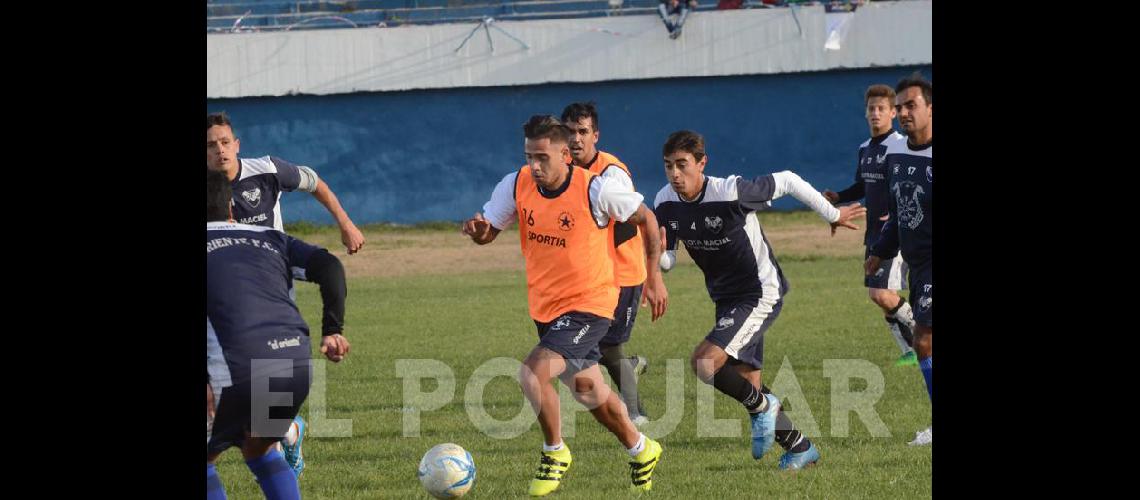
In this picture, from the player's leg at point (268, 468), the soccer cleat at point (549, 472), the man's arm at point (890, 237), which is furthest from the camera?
the man's arm at point (890, 237)

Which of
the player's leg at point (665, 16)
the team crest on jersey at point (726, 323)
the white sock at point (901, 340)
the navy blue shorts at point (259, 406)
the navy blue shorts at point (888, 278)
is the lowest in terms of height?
the white sock at point (901, 340)

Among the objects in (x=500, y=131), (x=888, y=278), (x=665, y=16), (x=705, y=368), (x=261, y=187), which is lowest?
(x=705, y=368)

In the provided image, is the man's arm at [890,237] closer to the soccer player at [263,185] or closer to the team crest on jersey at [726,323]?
the team crest on jersey at [726,323]

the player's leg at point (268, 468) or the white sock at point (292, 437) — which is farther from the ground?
the player's leg at point (268, 468)

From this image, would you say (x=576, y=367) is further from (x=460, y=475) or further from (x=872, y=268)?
(x=872, y=268)

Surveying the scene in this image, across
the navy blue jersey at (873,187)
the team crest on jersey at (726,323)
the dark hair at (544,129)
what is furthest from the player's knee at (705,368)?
the navy blue jersey at (873,187)

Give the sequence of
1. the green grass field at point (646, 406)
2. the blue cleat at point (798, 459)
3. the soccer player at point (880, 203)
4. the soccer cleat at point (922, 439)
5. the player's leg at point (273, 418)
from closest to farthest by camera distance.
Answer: the player's leg at point (273, 418), the green grass field at point (646, 406), the blue cleat at point (798, 459), the soccer cleat at point (922, 439), the soccer player at point (880, 203)

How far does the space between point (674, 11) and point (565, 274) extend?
22562 millimetres

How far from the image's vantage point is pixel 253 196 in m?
8.97

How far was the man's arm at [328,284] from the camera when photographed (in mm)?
6047

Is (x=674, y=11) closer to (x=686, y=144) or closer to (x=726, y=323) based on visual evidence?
(x=686, y=144)

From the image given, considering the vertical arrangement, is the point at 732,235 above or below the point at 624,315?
above

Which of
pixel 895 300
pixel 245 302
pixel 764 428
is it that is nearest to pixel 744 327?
pixel 764 428
